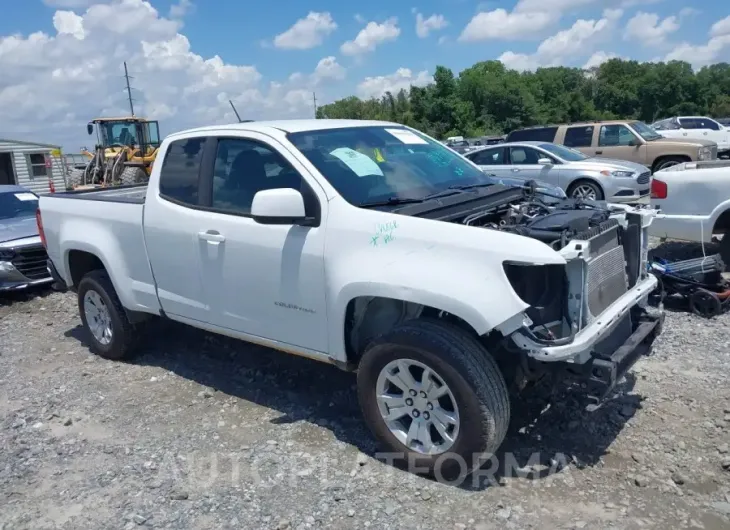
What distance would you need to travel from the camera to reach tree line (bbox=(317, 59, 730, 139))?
51.5 metres

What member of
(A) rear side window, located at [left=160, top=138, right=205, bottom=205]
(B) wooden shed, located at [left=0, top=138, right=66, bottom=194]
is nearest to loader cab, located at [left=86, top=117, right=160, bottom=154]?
(B) wooden shed, located at [left=0, top=138, right=66, bottom=194]

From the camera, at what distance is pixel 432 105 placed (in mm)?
→ 51281

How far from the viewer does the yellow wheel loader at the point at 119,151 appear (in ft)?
68.7

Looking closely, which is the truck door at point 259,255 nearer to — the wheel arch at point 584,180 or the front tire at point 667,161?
the wheel arch at point 584,180

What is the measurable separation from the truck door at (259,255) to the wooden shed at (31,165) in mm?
28343

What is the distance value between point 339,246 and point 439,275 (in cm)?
68

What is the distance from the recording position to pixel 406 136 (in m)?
4.91

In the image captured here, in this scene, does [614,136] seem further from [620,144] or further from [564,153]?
[564,153]

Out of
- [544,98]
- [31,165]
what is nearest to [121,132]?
[31,165]

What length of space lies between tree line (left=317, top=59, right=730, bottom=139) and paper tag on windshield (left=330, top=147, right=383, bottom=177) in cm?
4572

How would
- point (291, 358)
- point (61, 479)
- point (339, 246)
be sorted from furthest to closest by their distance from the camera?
point (291, 358), point (61, 479), point (339, 246)

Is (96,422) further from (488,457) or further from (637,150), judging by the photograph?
(637,150)

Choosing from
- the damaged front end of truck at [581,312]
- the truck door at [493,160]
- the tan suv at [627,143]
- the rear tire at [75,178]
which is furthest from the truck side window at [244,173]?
the rear tire at [75,178]

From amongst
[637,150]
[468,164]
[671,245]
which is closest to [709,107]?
[637,150]
